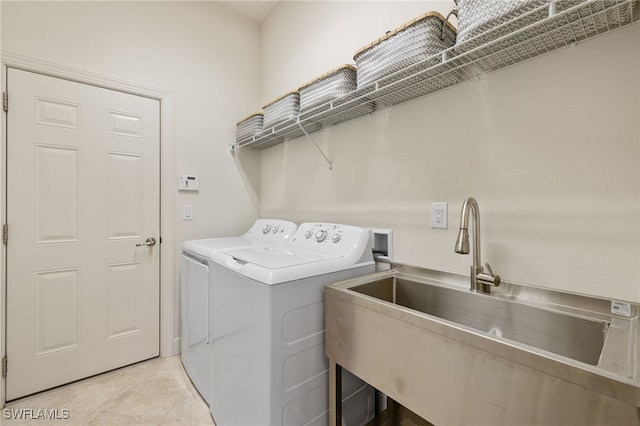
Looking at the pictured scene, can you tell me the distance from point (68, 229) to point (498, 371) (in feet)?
8.13

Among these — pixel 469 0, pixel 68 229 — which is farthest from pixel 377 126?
pixel 68 229

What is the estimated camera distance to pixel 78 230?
1.93m

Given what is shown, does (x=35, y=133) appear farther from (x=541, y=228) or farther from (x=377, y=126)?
(x=541, y=228)

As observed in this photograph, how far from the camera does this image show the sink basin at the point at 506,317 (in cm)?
95

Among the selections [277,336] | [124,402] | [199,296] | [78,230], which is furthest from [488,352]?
[78,230]

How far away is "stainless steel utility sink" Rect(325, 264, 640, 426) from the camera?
62 cm

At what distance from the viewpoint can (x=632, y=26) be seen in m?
0.89

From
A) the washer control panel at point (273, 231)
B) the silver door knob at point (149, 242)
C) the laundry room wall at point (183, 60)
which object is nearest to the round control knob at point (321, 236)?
the washer control panel at point (273, 231)

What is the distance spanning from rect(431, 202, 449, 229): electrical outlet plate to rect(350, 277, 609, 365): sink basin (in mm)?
298

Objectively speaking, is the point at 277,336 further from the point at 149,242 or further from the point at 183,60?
the point at 183,60

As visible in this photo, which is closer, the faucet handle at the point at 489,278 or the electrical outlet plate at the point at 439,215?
the faucet handle at the point at 489,278

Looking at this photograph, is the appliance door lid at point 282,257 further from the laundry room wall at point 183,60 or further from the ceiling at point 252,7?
the ceiling at point 252,7

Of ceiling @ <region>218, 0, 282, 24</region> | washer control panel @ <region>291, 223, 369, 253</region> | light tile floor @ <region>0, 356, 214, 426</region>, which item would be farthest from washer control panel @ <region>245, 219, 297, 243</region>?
ceiling @ <region>218, 0, 282, 24</region>

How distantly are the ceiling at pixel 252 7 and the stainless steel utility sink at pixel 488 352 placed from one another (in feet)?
8.41
